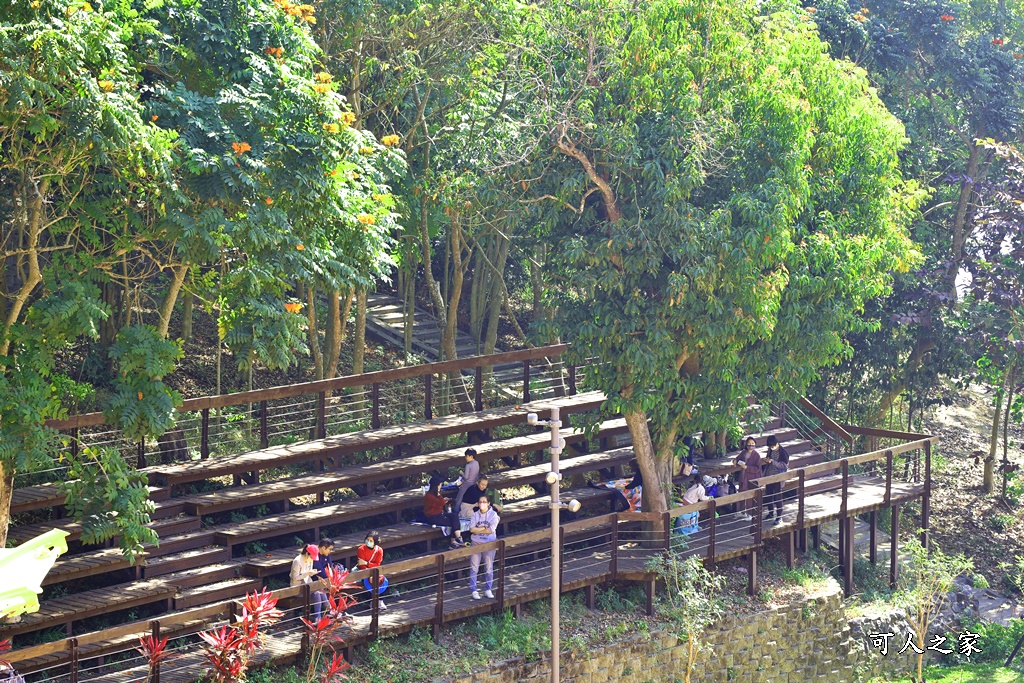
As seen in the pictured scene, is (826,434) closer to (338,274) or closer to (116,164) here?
(338,274)

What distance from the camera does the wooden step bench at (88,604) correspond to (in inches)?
540

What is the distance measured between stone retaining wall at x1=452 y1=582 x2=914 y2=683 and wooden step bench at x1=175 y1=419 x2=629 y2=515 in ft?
12.0

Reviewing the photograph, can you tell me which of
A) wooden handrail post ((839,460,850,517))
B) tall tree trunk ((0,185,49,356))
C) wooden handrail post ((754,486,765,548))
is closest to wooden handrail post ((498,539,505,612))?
wooden handrail post ((754,486,765,548))

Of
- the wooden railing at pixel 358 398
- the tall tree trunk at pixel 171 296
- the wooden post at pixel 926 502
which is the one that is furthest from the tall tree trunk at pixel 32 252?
the wooden post at pixel 926 502

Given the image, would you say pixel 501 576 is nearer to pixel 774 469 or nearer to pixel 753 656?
pixel 753 656

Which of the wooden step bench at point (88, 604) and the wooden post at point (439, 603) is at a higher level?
the wooden step bench at point (88, 604)

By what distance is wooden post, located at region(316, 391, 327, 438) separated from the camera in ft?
63.3

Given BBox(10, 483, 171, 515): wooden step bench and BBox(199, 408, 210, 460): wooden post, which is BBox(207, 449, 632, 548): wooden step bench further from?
BBox(10, 483, 171, 515): wooden step bench

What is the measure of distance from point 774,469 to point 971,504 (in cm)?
733

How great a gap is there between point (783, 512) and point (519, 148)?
7741 mm

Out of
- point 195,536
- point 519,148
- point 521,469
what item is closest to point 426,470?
point 521,469

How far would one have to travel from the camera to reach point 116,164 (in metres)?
13.4

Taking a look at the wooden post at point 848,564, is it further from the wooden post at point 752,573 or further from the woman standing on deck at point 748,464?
the wooden post at point 752,573

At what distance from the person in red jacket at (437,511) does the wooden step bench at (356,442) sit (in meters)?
1.48
